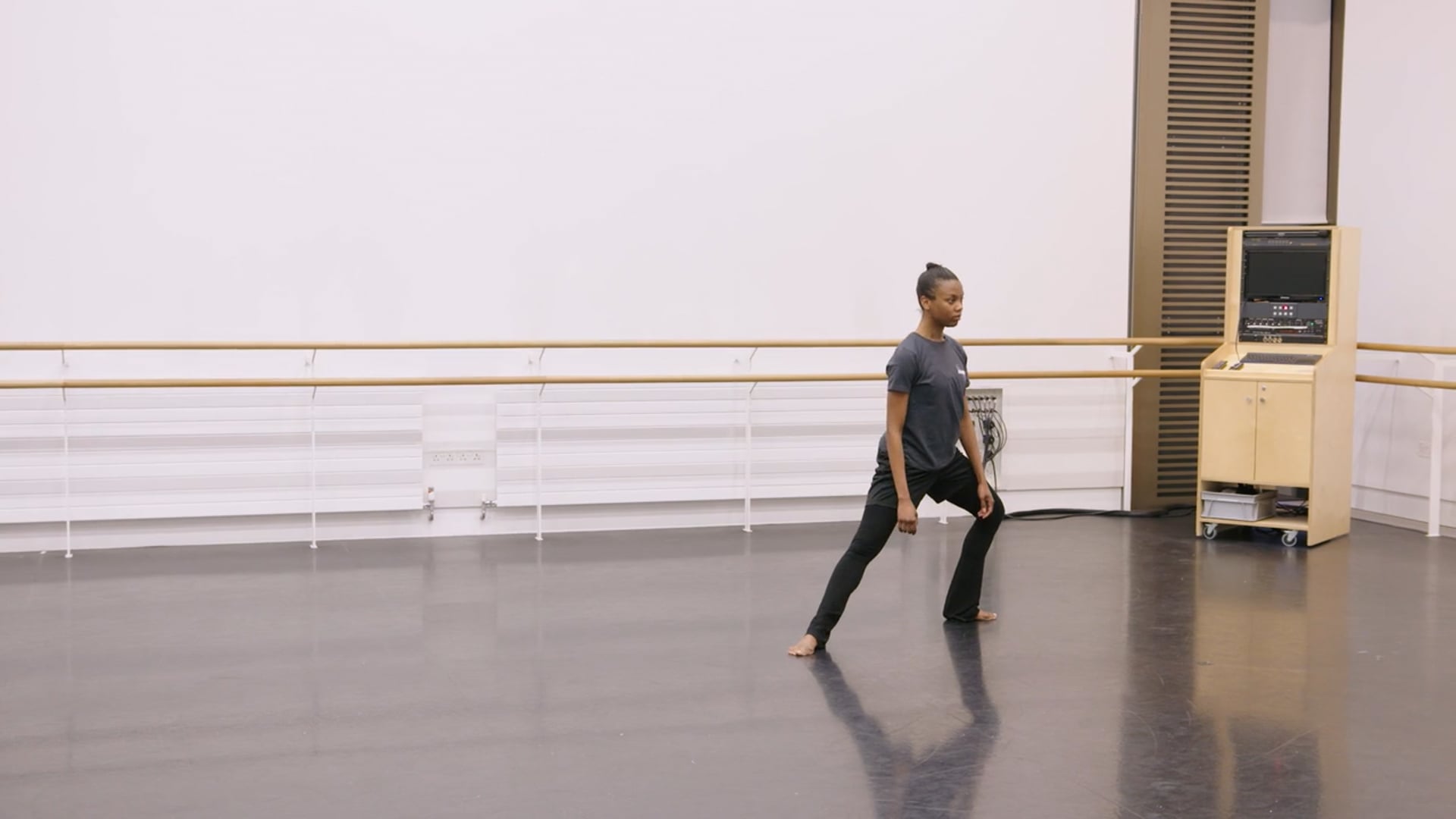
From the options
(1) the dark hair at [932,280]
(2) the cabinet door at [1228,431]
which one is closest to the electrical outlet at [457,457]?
(1) the dark hair at [932,280]

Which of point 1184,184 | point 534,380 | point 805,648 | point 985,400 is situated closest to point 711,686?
point 805,648

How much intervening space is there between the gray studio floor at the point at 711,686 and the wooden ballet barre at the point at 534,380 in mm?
868

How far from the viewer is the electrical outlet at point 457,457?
7.73 meters

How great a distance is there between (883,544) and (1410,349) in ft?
13.4

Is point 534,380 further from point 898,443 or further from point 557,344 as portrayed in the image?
point 898,443

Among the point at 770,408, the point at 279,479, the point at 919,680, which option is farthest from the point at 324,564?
the point at 919,680

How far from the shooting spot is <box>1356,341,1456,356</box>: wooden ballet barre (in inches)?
294

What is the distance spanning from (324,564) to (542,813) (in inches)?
146

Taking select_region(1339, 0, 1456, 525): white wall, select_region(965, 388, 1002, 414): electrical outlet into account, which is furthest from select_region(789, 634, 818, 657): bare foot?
select_region(1339, 0, 1456, 525): white wall

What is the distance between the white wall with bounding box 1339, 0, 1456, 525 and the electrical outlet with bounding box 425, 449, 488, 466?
17.3 ft

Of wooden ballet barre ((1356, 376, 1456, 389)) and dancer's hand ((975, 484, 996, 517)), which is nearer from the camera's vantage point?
dancer's hand ((975, 484, 996, 517))

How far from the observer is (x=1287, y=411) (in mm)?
7422

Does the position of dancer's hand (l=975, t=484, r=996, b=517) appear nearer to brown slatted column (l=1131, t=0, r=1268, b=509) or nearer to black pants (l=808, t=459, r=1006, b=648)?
black pants (l=808, t=459, r=1006, b=648)

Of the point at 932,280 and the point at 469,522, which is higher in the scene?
the point at 932,280
